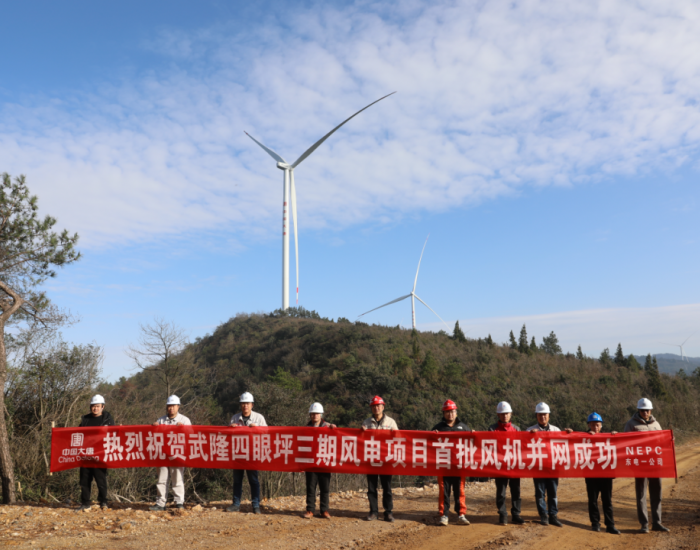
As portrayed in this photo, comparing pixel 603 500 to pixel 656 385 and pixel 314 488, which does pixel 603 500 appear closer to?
pixel 314 488

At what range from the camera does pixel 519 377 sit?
41094 millimetres

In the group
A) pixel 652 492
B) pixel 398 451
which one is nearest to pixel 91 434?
pixel 398 451

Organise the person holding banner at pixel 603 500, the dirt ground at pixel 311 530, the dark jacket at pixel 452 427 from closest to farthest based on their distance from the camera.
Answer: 1. the dirt ground at pixel 311 530
2. the person holding banner at pixel 603 500
3. the dark jacket at pixel 452 427

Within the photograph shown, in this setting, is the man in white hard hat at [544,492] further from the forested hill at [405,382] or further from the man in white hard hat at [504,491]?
the forested hill at [405,382]

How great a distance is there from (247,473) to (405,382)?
32975 mm

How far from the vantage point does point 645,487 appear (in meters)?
7.61

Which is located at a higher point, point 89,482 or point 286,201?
point 286,201

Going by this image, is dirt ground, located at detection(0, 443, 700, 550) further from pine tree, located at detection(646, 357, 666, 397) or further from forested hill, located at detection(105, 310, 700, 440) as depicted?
pine tree, located at detection(646, 357, 666, 397)

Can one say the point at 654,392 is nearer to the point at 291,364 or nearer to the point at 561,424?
the point at 561,424

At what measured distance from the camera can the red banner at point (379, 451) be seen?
7695 millimetres

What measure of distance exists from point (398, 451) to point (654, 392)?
36.0 metres

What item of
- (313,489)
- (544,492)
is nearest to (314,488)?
(313,489)

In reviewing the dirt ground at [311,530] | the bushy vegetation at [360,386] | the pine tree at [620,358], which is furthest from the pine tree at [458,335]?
the dirt ground at [311,530]

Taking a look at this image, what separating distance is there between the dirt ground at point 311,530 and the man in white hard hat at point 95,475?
0.79 feet
